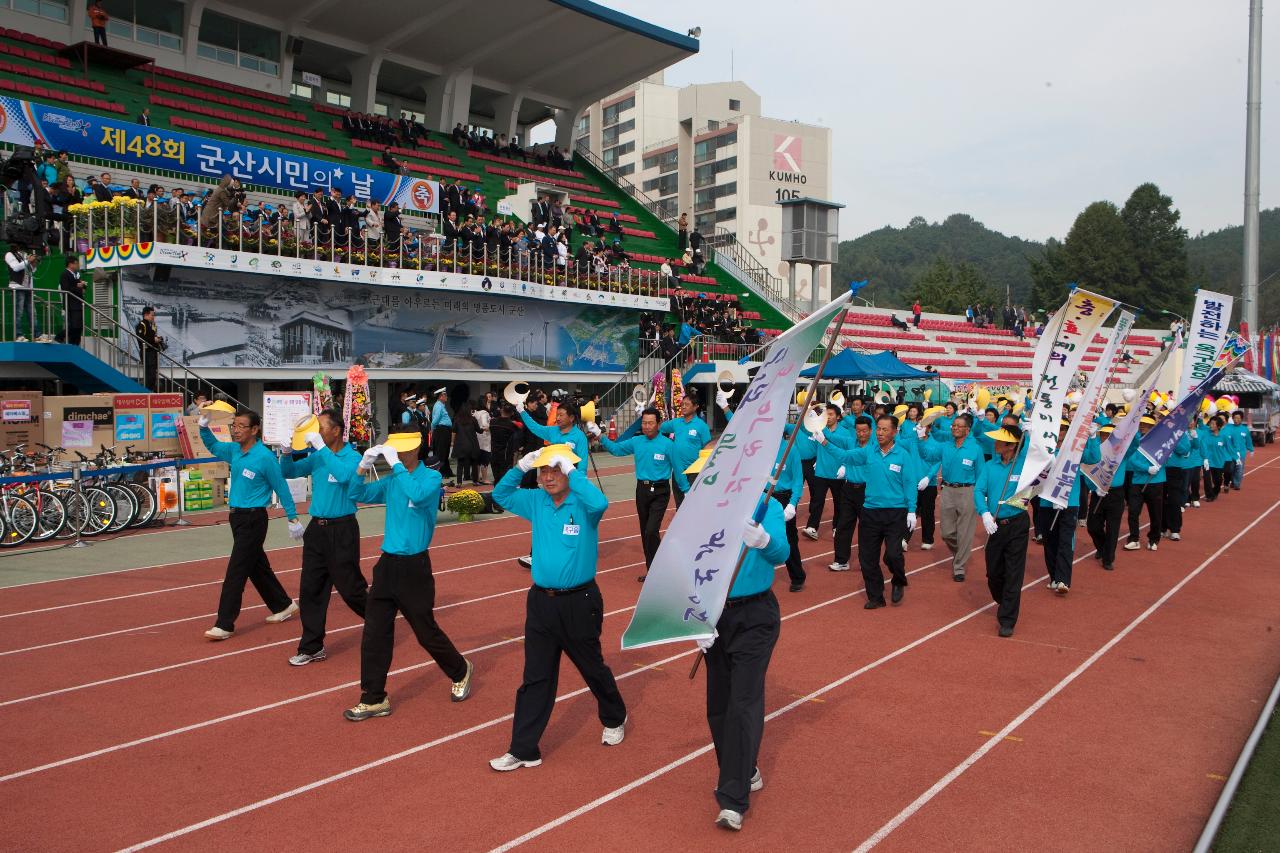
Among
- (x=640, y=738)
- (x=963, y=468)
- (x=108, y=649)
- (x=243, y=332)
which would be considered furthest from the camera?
(x=243, y=332)

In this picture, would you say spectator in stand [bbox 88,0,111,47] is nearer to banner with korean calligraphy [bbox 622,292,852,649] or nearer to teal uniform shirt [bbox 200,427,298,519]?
teal uniform shirt [bbox 200,427,298,519]

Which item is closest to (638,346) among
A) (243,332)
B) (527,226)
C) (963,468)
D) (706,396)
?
(706,396)

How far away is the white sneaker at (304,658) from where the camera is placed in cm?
787

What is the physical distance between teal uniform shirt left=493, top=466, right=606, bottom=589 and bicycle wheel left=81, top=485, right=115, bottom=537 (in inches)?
428

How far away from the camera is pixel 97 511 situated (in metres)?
14.2

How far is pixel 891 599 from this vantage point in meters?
10.2

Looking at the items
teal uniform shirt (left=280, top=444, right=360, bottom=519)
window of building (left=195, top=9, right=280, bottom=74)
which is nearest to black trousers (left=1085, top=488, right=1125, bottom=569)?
teal uniform shirt (left=280, top=444, right=360, bottom=519)

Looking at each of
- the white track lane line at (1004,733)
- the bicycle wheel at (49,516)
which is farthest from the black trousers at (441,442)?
the white track lane line at (1004,733)

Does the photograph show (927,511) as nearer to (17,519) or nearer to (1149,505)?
(1149,505)

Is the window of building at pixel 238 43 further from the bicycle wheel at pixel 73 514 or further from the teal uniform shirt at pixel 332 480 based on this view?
the teal uniform shirt at pixel 332 480

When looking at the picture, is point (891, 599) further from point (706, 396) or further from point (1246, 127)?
point (1246, 127)

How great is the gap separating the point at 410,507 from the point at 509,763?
179 cm

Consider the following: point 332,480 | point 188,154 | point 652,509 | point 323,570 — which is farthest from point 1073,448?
point 188,154

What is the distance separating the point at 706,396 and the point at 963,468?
19239mm
